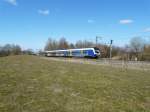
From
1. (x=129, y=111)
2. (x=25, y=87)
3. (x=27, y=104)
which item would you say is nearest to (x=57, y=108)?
(x=27, y=104)

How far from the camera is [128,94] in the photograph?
30.7ft

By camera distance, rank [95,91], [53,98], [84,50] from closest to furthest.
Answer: [53,98], [95,91], [84,50]

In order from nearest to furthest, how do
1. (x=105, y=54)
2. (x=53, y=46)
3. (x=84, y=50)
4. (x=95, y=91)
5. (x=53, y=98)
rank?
(x=53, y=98), (x=95, y=91), (x=84, y=50), (x=105, y=54), (x=53, y=46)

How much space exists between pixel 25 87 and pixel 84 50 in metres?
44.4

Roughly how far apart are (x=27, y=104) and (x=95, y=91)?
362 centimetres

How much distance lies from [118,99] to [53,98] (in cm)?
282

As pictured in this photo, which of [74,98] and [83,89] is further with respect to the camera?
[83,89]

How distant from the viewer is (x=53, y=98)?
8.23 metres

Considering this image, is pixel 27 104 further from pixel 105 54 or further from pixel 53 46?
pixel 53 46

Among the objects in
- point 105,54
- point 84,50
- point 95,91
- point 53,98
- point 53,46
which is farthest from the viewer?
point 53,46

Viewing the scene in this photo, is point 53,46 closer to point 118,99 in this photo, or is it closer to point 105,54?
point 105,54

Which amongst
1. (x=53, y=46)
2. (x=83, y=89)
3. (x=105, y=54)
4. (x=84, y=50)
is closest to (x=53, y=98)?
(x=83, y=89)

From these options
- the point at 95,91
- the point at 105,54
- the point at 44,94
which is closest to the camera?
the point at 44,94

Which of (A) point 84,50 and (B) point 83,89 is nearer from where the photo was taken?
(B) point 83,89
